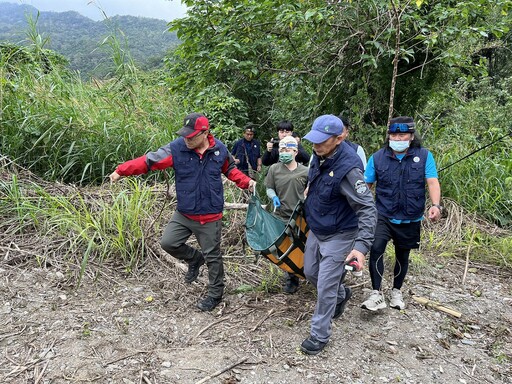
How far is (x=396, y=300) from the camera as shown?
3518 mm

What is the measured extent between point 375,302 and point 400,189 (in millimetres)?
930

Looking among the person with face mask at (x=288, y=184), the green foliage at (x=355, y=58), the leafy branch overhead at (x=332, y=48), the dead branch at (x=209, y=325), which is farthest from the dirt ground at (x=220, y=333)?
the leafy branch overhead at (x=332, y=48)

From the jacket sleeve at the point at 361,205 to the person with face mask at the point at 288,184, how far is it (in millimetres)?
1015

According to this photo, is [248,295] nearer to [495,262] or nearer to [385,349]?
[385,349]

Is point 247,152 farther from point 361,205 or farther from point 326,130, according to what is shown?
point 361,205

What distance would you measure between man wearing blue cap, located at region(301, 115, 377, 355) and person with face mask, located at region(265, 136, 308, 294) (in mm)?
699

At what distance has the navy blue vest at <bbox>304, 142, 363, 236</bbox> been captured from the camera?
106 inches

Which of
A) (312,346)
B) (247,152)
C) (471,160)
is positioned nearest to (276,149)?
(247,152)

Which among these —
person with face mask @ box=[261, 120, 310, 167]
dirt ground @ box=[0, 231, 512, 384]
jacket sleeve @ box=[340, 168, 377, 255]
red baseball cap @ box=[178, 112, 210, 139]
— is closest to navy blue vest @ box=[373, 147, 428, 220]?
jacket sleeve @ box=[340, 168, 377, 255]

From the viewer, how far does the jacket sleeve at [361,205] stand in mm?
2527

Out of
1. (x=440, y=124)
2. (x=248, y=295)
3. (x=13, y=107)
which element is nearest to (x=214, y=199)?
(x=248, y=295)

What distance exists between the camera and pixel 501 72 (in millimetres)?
13516

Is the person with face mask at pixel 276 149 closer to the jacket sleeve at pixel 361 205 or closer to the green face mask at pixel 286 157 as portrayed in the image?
the green face mask at pixel 286 157

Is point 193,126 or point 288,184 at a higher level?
point 193,126
